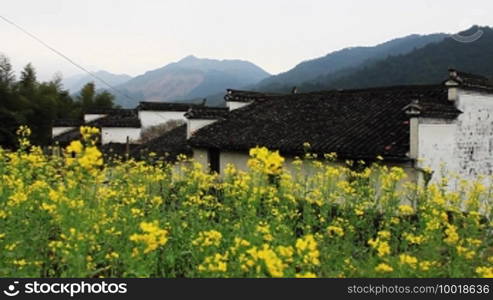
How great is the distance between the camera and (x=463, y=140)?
12.2 metres

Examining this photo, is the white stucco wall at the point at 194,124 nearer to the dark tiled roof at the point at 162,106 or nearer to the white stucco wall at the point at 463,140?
the dark tiled roof at the point at 162,106

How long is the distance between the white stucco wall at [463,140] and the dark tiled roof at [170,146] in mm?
9915

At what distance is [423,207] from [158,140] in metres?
17.5

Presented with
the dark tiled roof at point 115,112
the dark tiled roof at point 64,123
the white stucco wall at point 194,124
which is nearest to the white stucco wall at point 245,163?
the white stucco wall at point 194,124

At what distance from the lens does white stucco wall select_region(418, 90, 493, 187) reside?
36.6ft

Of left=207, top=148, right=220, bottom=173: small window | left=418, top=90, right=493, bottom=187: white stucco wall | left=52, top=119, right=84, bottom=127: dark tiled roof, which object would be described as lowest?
left=207, top=148, right=220, bottom=173: small window

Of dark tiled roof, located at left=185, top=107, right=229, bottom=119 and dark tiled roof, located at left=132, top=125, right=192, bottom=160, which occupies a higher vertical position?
dark tiled roof, located at left=185, top=107, right=229, bottom=119

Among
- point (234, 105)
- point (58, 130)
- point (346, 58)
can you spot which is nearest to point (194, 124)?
point (234, 105)

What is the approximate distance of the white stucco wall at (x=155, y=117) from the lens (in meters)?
27.5

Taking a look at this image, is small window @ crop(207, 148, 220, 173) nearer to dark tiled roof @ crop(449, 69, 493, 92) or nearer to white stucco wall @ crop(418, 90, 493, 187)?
white stucco wall @ crop(418, 90, 493, 187)

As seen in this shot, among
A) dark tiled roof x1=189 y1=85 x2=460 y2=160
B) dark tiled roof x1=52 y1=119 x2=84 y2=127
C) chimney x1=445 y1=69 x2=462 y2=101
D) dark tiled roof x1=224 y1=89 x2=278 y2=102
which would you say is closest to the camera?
dark tiled roof x1=189 y1=85 x2=460 y2=160

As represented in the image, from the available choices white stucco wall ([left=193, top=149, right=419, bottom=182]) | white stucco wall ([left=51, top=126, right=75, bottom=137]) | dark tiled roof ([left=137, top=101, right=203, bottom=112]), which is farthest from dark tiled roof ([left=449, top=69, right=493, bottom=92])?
white stucco wall ([left=51, top=126, right=75, bottom=137])

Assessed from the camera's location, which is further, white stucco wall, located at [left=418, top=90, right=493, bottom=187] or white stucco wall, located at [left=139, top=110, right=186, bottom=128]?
→ white stucco wall, located at [left=139, top=110, right=186, bottom=128]

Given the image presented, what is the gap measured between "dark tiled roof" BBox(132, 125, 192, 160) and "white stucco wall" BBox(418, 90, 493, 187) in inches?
390
